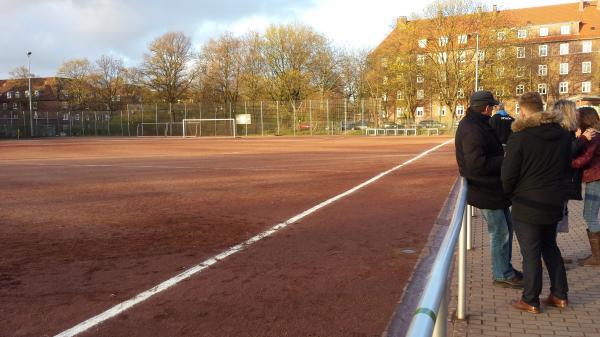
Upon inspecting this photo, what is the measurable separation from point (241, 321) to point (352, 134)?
5106 centimetres

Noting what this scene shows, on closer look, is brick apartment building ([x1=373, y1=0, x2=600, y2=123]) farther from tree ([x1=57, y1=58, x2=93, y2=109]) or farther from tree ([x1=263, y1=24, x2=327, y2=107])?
tree ([x1=57, y1=58, x2=93, y2=109])

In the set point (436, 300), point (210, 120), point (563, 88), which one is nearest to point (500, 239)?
point (436, 300)

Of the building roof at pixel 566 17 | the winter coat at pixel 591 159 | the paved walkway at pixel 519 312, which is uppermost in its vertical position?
the building roof at pixel 566 17

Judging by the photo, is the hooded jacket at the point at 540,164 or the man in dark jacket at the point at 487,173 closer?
the hooded jacket at the point at 540,164

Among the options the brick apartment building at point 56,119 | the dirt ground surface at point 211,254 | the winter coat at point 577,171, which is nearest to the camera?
the dirt ground surface at point 211,254

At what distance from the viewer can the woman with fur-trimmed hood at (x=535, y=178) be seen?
13.0 feet

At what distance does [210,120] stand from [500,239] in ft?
178

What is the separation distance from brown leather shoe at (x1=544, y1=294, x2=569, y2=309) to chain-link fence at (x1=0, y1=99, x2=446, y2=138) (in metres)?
51.0

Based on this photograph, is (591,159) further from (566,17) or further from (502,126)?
(566,17)

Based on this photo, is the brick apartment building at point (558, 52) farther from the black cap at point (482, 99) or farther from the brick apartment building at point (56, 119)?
the black cap at point (482, 99)

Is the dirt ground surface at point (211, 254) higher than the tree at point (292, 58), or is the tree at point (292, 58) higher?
the tree at point (292, 58)

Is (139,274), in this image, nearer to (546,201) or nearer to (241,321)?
(241,321)

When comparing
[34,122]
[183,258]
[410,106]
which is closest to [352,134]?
[410,106]

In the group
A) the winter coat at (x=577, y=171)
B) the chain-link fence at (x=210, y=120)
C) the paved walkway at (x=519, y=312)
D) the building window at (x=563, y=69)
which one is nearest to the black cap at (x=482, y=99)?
the winter coat at (x=577, y=171)
